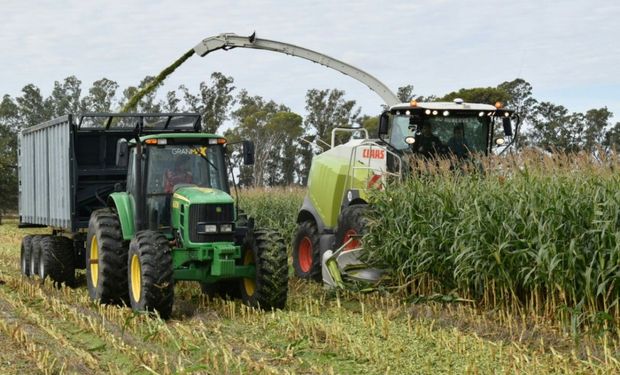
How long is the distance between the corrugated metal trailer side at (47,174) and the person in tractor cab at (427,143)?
4.78m

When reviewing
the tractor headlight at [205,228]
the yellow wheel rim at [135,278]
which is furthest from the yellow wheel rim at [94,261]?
the tractor headlight at [205,228]

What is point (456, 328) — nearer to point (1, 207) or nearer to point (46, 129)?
point (46, 129)

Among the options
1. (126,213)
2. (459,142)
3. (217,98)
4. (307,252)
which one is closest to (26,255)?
(126,213)

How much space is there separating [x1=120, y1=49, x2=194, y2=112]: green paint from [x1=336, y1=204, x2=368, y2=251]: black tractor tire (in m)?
→ 5.83

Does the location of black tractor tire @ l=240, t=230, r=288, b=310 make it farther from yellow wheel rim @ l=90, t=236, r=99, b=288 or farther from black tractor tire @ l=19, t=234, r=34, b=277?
black tractor tire @ l=19, t=234, r=34, b=277

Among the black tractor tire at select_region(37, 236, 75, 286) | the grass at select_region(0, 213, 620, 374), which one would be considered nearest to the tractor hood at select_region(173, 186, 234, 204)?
the grass at select_region(0, 213, 620, 374)

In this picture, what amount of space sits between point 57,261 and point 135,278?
328cm

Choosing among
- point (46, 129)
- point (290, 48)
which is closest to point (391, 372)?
point (46, 129)

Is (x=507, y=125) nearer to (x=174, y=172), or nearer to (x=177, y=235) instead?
(x=174, y=172)

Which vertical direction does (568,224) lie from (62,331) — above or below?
above

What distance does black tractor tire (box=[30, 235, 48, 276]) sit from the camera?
12.5 m

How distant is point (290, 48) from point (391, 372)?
10847 millimetres

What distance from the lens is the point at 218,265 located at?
8.93 m

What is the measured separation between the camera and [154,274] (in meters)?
8.61
